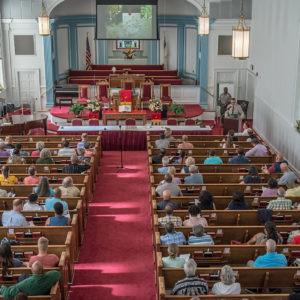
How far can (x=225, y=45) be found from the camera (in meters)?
19.6

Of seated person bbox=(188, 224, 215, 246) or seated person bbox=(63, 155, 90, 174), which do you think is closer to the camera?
seated person bbox=(188, 224, 215, 246)

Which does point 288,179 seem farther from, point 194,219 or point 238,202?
point 194,219

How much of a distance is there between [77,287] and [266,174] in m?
4.55

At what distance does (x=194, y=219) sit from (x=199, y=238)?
2.06ft

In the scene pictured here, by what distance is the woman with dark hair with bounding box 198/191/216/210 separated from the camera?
27.2ft

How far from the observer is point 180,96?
2045 cm

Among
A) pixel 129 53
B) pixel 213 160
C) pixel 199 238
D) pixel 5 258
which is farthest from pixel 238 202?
pixel 129 53

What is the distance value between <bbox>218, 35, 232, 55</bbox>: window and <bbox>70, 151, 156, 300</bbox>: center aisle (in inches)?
342

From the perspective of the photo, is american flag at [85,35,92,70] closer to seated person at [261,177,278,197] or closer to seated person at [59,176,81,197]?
seated person at [59,176,81,197]

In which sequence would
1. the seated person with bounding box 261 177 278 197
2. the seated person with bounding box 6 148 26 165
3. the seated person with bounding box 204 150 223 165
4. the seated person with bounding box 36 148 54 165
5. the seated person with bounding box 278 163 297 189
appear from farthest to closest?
the seated person with bounding box 204 150 223 165, the seated person with bounding box 6 148 26 165, the seated person with bounding box 36 148 54 165, the seated person with bounding box 278 163 297 189, the seated person with bounding box 261 177 278 197

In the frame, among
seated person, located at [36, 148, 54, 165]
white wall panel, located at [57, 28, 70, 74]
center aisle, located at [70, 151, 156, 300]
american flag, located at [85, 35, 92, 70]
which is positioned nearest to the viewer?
center aisle, located at [70, 151, 156, 300]

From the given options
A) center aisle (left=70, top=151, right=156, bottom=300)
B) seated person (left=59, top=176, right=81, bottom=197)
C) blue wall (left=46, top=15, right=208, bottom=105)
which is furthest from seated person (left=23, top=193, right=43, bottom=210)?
blue wall (left=46, top=15, right=208, bottom=105)

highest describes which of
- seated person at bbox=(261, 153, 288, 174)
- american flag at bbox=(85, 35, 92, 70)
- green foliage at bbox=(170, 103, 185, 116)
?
american flag at bbox=(85, 35, 92, 70)

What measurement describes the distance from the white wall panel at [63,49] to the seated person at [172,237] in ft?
51.2
